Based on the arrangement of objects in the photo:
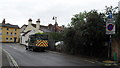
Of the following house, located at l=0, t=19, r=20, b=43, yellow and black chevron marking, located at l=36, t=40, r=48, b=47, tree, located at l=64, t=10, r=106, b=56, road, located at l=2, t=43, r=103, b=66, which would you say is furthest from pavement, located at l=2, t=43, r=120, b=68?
house, located at l=0, t=19, r=20, b=43

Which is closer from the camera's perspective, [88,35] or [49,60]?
[49,60]

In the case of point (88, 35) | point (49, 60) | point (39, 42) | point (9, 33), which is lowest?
point (49, 60)

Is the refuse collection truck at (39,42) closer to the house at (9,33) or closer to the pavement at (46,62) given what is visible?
the pavement at (46,62)

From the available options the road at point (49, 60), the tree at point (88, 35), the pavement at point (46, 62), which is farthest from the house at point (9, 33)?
the tree at point (88, 35)

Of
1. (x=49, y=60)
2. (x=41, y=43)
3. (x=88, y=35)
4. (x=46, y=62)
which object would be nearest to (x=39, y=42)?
(x=41, y=43)

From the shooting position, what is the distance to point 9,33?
72.7 m

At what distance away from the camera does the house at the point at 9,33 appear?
230 ft

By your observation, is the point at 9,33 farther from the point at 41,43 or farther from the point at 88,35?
the point at 88,35

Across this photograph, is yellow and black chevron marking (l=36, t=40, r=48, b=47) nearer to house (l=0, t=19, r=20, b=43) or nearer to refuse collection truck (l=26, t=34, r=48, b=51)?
refuse collection truck (l=26, t=34, r=48, b=51)

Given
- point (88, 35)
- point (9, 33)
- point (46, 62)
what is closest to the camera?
point (46, 62)

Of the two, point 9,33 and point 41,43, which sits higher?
point 9,33

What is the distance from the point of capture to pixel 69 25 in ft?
63.8

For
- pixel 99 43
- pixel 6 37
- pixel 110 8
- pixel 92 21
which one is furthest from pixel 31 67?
pixel 6 37

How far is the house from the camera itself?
70.1 meters
